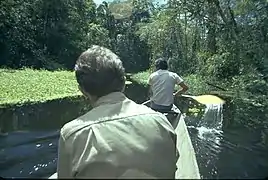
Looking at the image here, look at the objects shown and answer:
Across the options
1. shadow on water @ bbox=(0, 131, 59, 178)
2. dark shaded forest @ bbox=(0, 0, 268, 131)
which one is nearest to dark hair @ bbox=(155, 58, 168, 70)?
dark shaded forest @ bbox=(0, 0, 268, 131)

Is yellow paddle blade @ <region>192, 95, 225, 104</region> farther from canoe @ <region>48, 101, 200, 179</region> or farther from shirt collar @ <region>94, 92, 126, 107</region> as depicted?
shirt collar @ <region>94, 92, 126, 107</region>

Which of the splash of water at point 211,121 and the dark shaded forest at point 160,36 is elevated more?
the dark shaded forest at point 160,36

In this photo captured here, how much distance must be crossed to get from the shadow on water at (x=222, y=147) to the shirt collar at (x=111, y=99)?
2653mm

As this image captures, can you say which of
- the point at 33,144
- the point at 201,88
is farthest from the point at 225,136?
the point at 201,88

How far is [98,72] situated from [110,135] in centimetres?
24

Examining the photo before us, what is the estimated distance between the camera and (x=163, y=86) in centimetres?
448

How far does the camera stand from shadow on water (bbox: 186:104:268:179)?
4.32m

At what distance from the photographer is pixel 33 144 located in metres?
5.64

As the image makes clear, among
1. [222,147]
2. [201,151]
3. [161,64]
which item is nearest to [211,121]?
[222,147]

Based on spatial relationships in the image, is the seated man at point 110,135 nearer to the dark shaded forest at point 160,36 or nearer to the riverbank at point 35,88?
the dark shaded forest at point 160,36

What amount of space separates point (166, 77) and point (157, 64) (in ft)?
0.65

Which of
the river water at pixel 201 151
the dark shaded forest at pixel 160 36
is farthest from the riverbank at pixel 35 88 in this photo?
the river water at pixel 201 151

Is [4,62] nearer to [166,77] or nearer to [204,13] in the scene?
[204,13]

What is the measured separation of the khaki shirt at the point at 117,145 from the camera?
42.5 inches
